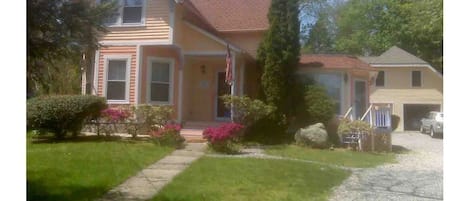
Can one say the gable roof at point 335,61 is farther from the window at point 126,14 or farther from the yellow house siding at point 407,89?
the window at point 126,14

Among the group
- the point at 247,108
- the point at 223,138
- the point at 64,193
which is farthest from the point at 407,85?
the point at 64,193

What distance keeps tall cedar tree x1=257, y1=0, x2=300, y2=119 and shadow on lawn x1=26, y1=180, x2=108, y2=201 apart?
1.83 m

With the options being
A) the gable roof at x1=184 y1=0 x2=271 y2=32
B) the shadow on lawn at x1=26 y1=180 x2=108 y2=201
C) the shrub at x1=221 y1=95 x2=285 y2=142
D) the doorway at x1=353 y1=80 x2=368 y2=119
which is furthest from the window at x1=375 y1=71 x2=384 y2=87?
the shadow on lawn at x1=26 y1=180 x2=108 y2=201

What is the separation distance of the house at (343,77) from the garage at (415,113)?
0.32 meters

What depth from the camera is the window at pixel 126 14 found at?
3.73 meters

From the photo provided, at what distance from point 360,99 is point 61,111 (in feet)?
9.11

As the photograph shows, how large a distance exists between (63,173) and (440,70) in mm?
3348

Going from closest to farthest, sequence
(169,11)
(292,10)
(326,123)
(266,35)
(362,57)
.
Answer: (362,57), (326,123), (292,10), (169,11), (266,35)

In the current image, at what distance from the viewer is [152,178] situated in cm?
337

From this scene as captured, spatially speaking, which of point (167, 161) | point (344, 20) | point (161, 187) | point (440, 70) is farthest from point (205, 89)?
point (440, 70)

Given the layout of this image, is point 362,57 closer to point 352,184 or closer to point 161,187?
point 352,184

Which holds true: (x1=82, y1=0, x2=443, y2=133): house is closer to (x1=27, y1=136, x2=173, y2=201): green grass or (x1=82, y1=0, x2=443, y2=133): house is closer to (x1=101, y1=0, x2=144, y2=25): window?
(x1=101, y1=0, x2=144, y2=25): window

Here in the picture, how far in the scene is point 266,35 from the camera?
4.43 metres

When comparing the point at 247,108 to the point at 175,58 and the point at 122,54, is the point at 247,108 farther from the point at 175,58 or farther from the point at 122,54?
the point at 122,54
